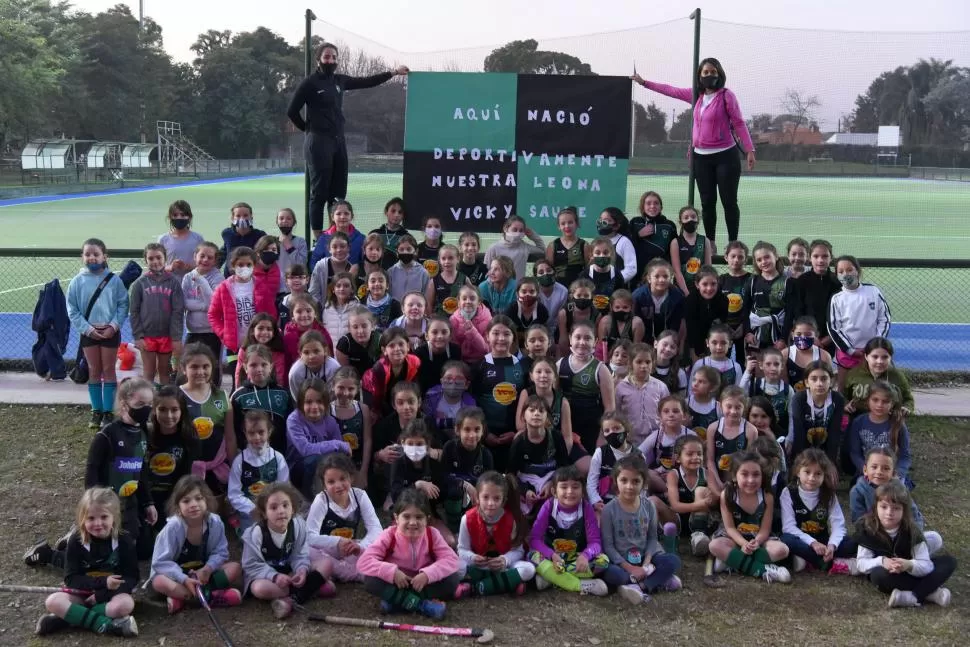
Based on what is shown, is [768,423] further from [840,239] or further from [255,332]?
[840,239]

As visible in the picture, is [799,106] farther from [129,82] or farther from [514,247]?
[129,82]

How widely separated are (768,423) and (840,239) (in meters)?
15.9

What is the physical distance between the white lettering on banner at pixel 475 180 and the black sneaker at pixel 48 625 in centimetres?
539

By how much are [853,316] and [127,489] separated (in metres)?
4.99

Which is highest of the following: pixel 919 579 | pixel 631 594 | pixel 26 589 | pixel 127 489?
pixel 127 489

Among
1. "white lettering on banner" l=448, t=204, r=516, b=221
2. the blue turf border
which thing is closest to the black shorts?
"white lettering on banner" l=448, t=204, r=516, b=221

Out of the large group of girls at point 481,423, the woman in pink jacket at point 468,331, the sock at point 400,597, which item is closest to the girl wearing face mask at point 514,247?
the large group of girls at point 481,423

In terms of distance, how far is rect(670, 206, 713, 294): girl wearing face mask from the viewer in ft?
26.9

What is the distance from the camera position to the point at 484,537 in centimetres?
533

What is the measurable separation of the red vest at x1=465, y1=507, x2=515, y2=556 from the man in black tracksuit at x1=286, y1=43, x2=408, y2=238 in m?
4.33

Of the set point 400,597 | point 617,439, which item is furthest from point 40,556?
point 617,439

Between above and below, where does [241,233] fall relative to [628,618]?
above

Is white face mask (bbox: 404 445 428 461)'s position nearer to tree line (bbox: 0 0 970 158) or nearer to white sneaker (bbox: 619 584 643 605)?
white sneaker (bbox: 619 584 643 605)

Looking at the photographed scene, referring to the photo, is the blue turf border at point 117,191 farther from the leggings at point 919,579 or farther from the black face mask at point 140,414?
the leggings at point 919,579
